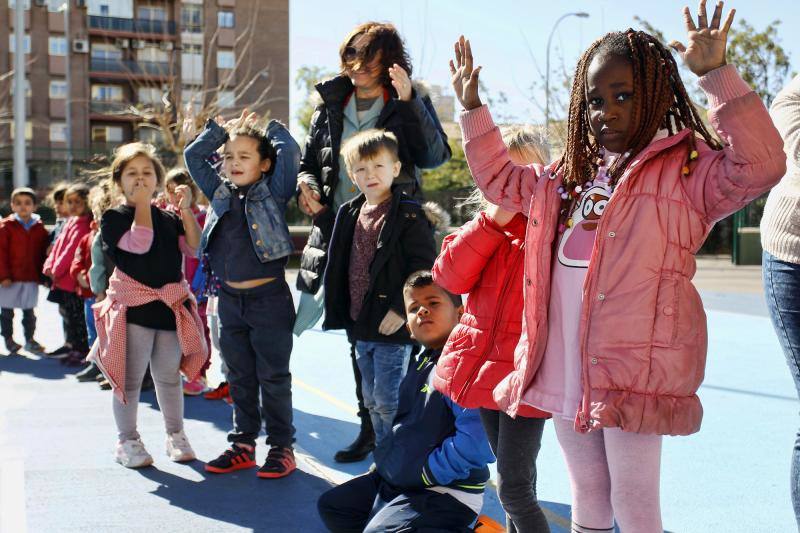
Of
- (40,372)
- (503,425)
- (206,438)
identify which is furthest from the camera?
(40,372)

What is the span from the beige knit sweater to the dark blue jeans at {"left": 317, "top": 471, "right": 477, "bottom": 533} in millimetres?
1367

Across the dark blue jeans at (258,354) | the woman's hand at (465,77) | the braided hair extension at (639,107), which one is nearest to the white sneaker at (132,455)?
the dark blue jeans at (258,354)

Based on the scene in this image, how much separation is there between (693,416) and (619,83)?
0.88 m

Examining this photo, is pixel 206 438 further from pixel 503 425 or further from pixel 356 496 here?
pixel 503 425

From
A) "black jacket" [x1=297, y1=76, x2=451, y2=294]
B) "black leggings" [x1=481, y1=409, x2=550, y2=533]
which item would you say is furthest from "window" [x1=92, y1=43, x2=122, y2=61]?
"black leggings" [x1=481, y1=409, x2=550, y2=533]

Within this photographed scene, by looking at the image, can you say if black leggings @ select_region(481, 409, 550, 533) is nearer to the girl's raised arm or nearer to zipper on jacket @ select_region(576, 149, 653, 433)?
zipper on jacket @ select_region(576, 149, 653, 433)

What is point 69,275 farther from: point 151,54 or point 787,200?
point 151,54

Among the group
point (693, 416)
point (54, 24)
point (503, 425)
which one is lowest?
point (503, 425)

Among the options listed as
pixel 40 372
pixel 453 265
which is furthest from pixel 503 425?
pixel 40 372

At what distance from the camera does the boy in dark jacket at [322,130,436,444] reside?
4266mm

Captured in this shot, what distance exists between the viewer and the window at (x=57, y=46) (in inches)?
2056

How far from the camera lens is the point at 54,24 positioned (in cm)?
5203

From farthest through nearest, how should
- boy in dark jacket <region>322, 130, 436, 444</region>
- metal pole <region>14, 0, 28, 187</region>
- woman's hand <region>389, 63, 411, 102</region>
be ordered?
metal pole <region>14, 0, 28, 187</region>, boy in dark jacket <region>322, 130, 436, 444</region>, woman's hand <region>389, 63, 411, 102</region>

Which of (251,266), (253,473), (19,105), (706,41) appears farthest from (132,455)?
(19,105)
